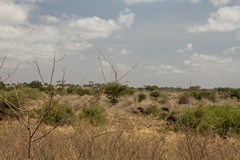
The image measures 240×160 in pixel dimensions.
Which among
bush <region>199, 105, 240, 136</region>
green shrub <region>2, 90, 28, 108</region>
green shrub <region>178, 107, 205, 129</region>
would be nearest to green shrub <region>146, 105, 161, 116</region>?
bush <region>199, 105, 240, 136</region>

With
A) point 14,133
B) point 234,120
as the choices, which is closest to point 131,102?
point 234,120

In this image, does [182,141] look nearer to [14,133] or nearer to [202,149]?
[202,149]

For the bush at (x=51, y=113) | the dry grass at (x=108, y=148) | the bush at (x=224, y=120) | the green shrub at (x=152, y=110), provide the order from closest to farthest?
1. the bush at (x=51, y=113)
2. the dry grass at (x=108, y=148)
3. the bush at (x=224, y=120)
4. the green shrub at (x=152, y=110)

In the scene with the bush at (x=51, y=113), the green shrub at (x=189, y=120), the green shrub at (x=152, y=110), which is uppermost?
the bush at (x=51, y=113)

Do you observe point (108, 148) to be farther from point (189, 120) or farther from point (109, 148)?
point (189, 120)

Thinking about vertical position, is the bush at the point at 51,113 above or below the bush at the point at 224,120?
above

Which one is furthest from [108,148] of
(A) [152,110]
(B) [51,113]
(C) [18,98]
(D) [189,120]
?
(A) [152,110]

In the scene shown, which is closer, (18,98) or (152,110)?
(18,98)

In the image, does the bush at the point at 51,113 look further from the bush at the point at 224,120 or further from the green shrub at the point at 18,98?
the bush at the point at 224,120

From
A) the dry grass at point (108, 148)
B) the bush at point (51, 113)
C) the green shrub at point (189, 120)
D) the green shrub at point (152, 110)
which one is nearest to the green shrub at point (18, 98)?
the bush at point (51, 113)

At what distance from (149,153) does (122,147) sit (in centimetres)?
54

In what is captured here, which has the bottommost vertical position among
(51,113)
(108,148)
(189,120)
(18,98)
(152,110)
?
(152,110)

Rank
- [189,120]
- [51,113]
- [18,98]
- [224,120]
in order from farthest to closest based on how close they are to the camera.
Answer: [224,120]
[189,120]
[51,113]
[18,98]

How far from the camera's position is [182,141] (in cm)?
854
